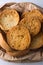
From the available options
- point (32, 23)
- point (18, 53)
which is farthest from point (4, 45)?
point (32, 23)

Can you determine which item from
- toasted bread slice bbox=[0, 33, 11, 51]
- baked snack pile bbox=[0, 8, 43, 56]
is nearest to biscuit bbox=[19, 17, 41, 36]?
baked snack pile bbox=[0, 8, 43, 56]

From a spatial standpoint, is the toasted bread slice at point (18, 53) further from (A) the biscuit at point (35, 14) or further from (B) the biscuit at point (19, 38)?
(A) the biscuit at point (35, 14)

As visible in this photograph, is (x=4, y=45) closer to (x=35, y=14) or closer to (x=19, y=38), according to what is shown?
(x=19, y=38)

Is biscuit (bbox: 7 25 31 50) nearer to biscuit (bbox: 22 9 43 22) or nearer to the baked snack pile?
the baked snack pile

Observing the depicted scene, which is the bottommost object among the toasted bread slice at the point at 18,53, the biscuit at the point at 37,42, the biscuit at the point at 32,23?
the toasted bread slice at the point at 18,53

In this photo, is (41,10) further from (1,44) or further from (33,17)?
(1,44)

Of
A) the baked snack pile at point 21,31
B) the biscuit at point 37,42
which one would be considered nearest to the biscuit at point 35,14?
the baked snack pile at point 21,31

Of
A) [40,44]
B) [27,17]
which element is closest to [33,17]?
[27,17]
